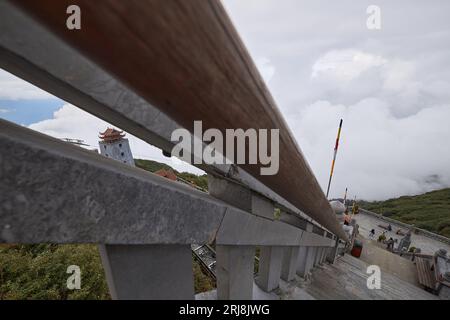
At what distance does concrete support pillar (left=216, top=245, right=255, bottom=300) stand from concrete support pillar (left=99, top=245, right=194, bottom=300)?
50 cm

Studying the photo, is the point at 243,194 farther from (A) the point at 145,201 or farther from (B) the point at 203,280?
(B) the point at 203,280

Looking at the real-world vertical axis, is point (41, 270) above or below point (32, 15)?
below

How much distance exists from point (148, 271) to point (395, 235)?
2606cm

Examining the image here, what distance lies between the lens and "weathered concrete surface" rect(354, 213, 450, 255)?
17.5 metres

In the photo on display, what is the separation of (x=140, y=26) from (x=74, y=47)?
6.5 inches

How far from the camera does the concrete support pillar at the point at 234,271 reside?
1729 mm

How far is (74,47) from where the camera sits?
18.2 inches

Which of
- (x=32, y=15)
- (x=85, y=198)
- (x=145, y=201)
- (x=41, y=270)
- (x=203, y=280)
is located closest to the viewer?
(x=32, y=15)

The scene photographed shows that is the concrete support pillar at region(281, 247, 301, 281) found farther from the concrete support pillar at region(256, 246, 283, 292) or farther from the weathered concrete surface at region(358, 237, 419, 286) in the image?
the weathered concrete surface at region(358, 237, 419, 286)

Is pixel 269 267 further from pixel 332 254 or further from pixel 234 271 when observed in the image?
pixel 332 254
